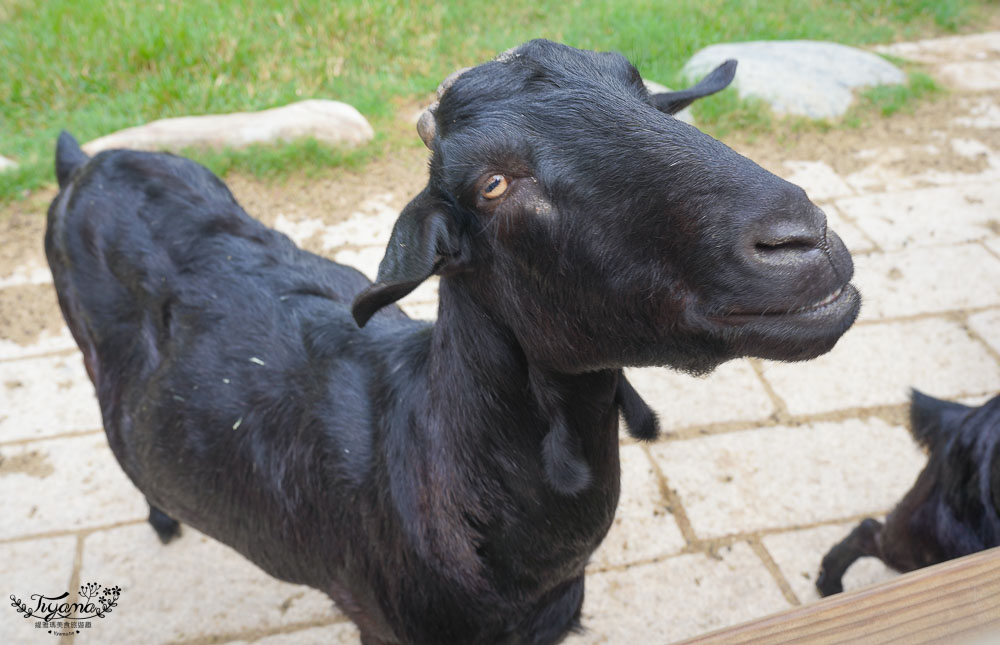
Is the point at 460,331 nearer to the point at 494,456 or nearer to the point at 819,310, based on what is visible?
the point at 494,456

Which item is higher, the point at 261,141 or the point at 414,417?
the point at 414,417

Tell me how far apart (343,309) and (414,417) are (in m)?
0.68

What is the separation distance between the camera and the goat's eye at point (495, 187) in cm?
177

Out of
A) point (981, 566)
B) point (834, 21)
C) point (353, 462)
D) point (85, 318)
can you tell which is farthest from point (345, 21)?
point (981, 566)

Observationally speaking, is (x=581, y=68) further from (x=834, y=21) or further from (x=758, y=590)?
(x=834, y=21)

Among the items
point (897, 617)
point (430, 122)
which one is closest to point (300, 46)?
point (430, 122)

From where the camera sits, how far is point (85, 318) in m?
3.18

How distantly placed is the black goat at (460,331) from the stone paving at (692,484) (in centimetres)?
66

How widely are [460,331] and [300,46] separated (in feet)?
21.5

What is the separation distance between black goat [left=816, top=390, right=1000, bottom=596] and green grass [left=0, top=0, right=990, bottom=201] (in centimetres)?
418

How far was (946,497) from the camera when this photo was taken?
2795 millimetres

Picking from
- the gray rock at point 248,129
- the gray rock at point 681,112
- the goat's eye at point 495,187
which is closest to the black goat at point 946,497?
the goat's eye at point 495,187

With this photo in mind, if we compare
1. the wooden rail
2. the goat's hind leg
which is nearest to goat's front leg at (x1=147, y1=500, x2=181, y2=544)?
the goat's hind leg

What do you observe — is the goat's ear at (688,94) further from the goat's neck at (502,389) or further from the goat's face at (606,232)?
the goat's neck at (502,389)
